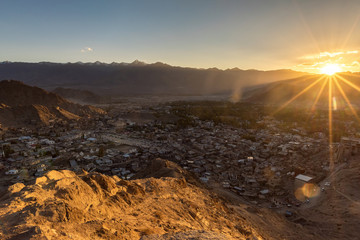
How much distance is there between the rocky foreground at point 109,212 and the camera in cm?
480

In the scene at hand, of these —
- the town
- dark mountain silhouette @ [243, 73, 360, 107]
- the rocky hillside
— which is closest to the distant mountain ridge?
dark mountain silhouette @ [243, 73, 360, 107]

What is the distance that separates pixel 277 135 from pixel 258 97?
49.9m

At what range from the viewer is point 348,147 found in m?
16.9

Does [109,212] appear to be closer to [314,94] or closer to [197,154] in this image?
[197,154]

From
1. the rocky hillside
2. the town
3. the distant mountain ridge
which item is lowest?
the town

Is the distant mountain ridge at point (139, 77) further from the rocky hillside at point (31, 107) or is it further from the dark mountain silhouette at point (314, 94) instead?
the rocky hillside at point (31, 107)

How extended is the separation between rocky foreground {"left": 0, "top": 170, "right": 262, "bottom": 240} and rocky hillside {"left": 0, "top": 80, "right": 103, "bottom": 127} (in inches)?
985

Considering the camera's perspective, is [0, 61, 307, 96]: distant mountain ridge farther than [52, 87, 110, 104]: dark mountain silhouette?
Yes

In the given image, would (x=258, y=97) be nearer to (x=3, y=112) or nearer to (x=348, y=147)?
(x=348, y=147)

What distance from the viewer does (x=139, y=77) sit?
133 metres

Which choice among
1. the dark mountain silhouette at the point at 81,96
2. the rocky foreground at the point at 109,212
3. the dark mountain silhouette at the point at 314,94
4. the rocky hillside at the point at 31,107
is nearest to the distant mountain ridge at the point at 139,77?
the dark mountain silhouette at the point at 314,94

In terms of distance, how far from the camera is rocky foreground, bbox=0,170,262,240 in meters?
4.80

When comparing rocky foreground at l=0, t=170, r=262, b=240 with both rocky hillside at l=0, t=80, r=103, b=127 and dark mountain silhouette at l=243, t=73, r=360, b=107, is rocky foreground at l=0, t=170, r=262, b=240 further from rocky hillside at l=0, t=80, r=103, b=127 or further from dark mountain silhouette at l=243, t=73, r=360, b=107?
dark mountain silhouette at l=243, t=73, r=360, b=107

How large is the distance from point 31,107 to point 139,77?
106 m
